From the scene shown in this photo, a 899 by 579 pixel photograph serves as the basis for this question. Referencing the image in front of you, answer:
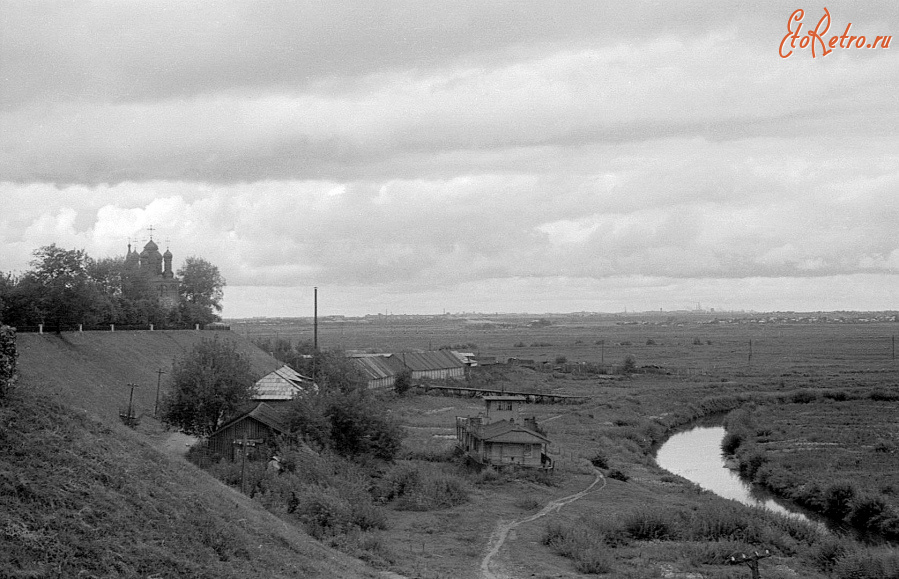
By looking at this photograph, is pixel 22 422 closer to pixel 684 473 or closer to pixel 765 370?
pixel 684 473

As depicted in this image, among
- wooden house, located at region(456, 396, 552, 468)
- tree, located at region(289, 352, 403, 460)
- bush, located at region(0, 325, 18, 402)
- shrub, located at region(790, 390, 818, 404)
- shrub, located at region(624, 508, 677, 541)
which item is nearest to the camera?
bush, located at region(0, 325, 18, 402)

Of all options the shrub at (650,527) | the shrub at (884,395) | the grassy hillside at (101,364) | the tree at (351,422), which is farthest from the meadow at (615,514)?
the grassy hillside at (101,364)

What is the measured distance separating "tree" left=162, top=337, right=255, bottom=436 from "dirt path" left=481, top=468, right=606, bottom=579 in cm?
1647

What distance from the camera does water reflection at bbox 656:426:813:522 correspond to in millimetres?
38116

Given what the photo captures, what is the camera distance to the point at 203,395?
1512 inches

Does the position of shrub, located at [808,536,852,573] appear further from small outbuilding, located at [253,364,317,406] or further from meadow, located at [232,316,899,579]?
small outbuilding, located at [253,364,317,406]

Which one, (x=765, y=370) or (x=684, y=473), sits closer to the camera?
(x=684, y=473)

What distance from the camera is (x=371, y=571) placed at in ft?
70.6

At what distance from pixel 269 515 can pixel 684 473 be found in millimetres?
28764

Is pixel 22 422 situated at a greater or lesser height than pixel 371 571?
greater

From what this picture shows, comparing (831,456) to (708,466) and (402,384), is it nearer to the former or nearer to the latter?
(708,466)

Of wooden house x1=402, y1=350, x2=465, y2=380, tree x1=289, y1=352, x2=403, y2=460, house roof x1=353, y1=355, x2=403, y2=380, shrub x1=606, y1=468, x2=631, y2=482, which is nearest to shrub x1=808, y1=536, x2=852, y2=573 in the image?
shrub x1=606, y1=468, x2=631, y2=482

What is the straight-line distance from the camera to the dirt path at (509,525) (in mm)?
23423

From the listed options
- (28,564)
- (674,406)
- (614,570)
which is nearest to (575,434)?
(674,406)
